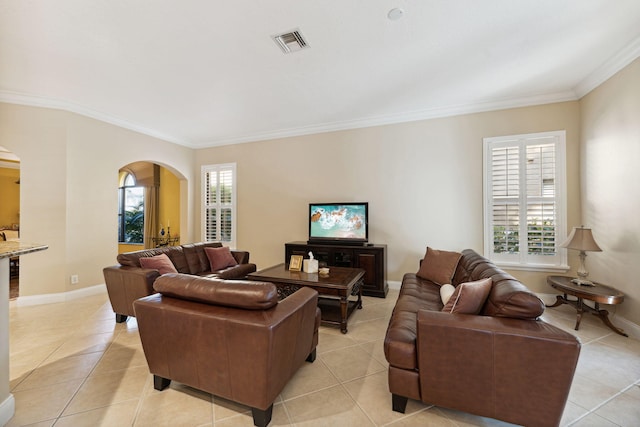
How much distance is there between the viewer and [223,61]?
2811mm

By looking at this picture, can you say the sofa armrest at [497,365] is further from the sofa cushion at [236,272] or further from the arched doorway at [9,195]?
the arched doorway at [9,195]

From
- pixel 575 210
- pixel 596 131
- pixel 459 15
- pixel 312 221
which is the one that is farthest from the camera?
pixel 312 221

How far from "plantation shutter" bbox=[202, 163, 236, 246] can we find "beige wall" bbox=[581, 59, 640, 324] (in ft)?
19.3

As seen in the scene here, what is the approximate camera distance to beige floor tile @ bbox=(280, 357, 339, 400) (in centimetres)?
185

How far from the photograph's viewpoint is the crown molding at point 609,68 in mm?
2615

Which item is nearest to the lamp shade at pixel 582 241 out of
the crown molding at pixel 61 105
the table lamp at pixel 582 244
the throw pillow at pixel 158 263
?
the table lamp at pixel 582 244

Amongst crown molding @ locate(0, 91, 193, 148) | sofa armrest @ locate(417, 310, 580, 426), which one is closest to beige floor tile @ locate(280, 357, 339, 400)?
sofa armrest @ locate(417, 310, 580, 426)

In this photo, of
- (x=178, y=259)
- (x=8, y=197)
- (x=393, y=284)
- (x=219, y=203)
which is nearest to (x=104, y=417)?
(x=178, y=259)

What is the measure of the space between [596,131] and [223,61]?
4628 mm

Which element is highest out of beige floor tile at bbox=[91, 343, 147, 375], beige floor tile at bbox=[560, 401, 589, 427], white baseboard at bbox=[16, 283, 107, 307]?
white baseboard at bbox=[16, 283, 107, 307]

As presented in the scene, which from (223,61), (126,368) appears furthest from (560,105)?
(126,368)

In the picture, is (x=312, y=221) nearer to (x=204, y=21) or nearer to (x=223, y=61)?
(x=223, y=61)

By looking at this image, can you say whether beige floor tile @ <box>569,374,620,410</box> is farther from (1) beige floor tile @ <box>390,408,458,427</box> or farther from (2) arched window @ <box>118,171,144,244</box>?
(2) arched window @ <box>118,171,144,244</box>

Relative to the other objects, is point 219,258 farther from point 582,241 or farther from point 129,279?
point 582,241
